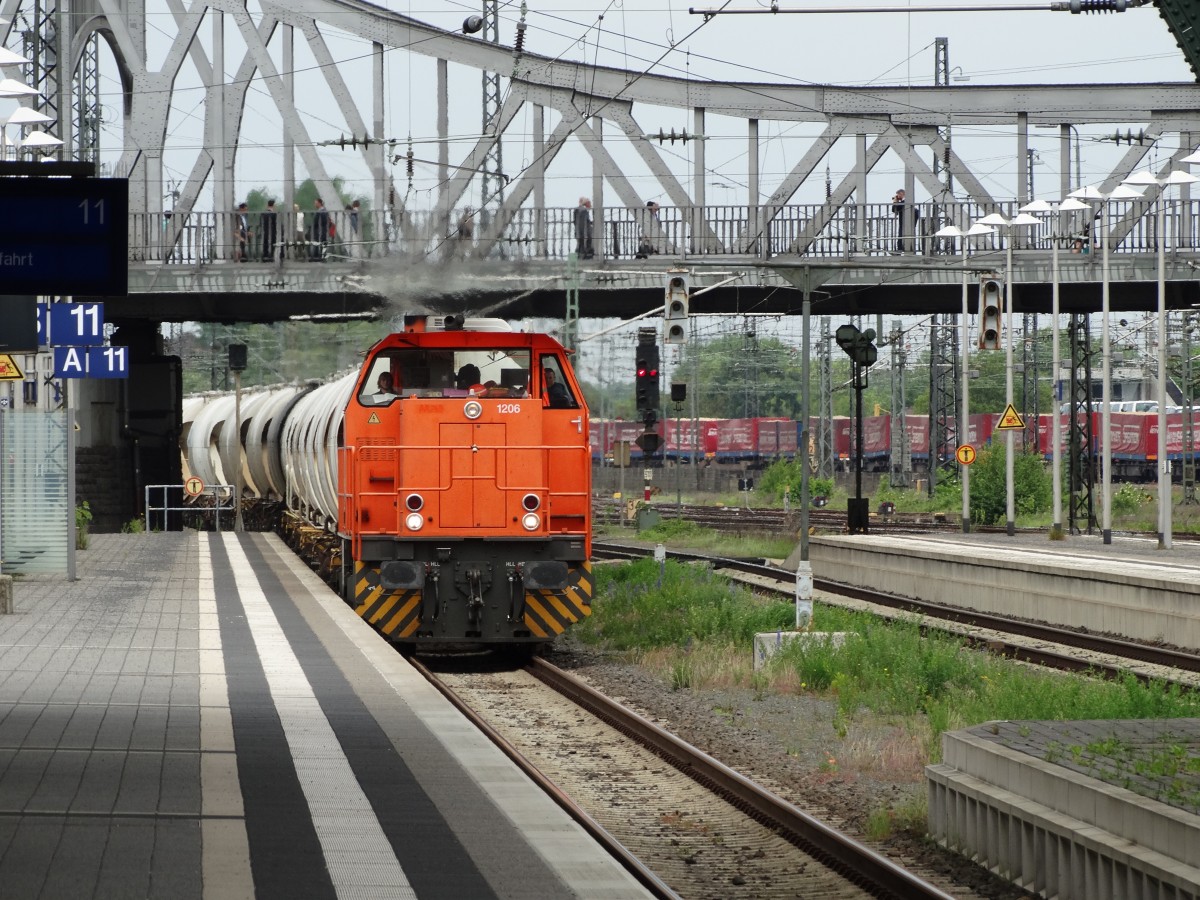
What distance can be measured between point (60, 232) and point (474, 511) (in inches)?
248

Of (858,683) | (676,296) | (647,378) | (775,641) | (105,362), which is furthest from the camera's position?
(647,378)

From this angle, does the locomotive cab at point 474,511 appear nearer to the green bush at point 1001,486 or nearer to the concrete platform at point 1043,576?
the concrete platform at point 1043,576

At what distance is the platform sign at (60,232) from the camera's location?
11.3 meters

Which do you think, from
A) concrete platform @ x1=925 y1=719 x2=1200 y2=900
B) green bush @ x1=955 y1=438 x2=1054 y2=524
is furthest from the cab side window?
green bush @ x1=955 y1=438 x2=1054 y2=524

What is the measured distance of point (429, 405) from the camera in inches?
666

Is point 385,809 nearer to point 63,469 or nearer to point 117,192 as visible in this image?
point 117,192

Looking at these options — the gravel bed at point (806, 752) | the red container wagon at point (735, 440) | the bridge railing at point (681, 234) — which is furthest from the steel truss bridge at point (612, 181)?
the red container wagon at point (735, 440)

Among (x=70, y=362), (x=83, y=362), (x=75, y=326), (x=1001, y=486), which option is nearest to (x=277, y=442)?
(x=83, y=362)

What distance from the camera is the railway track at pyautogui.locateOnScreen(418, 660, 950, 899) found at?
8.54 metres

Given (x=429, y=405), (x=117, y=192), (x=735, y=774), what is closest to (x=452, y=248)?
(x=429, y=405)

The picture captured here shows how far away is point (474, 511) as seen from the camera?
16828 mm

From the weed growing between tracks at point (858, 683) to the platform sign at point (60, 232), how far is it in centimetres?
602

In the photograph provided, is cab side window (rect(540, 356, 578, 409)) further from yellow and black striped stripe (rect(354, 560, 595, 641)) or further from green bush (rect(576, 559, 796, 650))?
green bush (rect(576, 559, 796, 650))

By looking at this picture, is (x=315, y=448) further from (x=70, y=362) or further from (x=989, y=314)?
(x=989, y=314)
